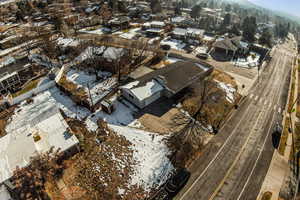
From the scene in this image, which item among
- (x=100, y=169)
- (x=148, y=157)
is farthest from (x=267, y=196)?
(x=100, y=169)

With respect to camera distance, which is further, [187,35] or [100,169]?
[187,35]

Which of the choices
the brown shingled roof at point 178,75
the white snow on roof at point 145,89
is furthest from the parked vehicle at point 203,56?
the white snow on roof at point 145,89

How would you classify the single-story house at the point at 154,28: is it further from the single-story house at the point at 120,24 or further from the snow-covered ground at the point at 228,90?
the snow-covered ground at the point at 228,90

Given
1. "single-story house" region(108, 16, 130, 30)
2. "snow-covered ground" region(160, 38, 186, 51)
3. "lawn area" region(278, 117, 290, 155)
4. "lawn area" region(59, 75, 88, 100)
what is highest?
"single-story house" region(108, 16, 130, 30)

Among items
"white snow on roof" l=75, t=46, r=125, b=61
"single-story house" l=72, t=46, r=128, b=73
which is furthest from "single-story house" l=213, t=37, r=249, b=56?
"white snow on roof" l=75, t=46, r=125, b=61

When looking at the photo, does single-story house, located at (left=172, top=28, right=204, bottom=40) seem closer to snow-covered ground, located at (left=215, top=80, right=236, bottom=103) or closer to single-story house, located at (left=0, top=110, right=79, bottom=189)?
snow-covered ground, located at (left=215, top=80, right=236, bottom=103)

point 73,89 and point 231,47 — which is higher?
point 231,47

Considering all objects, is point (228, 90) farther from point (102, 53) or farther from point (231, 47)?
point (102, 53)
